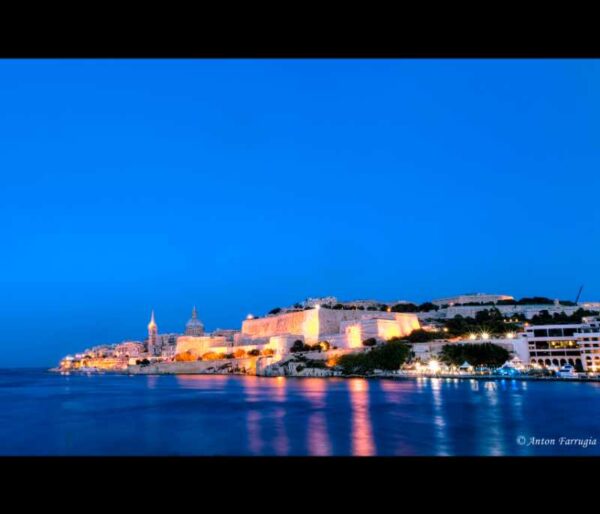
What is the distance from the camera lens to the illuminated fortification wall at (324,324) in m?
27.7

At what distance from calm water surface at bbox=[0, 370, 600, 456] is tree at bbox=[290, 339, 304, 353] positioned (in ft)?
43.7

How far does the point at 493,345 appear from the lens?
22.7 m

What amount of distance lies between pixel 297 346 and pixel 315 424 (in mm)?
19523

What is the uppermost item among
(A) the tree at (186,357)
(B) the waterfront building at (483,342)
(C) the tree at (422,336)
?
(C) the tree at (422,336)

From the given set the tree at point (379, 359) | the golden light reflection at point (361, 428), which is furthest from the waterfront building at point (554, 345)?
the golden light reflection at point (361, 428)

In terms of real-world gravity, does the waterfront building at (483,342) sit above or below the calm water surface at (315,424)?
above

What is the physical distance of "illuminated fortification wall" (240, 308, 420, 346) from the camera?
27.7 m

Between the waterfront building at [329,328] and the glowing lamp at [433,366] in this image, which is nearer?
the glowing lamp at [433,366]

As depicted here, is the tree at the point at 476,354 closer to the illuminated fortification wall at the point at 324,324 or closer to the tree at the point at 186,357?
the illuminated fortification wall at the point at 324,324

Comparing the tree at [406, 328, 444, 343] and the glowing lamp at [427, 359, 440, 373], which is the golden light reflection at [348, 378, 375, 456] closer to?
the glowing lamp at [427, 359, 440, 373]

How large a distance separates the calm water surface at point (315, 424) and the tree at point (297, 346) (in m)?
13.3

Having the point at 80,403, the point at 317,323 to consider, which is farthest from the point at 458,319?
the point at 80,403

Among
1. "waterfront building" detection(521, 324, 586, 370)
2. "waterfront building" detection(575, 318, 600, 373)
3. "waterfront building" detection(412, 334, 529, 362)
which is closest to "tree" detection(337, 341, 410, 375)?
"waterfront building" detection(412, 334, 529, 362)
